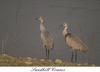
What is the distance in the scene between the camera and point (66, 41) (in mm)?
2695

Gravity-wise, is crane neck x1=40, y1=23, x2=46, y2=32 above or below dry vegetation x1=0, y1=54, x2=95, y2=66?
above

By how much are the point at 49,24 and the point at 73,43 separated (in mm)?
288

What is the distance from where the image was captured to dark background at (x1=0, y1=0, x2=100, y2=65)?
8.63 ft

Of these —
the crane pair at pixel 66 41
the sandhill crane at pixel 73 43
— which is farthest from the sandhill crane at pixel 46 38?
the sandhill crane at pixel 73 43

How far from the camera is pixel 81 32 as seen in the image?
8.90 feet

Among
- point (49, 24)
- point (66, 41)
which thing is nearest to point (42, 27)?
point (49, 24)

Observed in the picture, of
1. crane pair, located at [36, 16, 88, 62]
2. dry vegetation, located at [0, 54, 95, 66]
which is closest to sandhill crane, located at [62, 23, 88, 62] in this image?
Result: crane pair, located at [36, 16, 88, 62]

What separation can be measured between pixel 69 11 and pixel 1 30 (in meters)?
0.65

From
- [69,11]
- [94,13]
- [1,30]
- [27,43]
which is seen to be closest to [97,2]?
[94,13]

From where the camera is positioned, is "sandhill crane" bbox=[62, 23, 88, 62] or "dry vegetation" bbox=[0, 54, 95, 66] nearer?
"dry vegetation" bbox=[0, 54, 95, 66]

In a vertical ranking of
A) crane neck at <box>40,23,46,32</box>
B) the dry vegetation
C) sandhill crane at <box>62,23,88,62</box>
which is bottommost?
the dry vegetation

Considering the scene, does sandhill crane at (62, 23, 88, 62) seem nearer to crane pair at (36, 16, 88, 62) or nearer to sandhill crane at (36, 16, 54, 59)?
crane pair at (36, 16, 88, 62)

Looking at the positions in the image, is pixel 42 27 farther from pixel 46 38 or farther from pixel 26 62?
pixel 26 62

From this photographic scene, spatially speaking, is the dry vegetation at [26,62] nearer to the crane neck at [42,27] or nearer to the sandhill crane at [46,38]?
the sandhill crane at [46,38]
